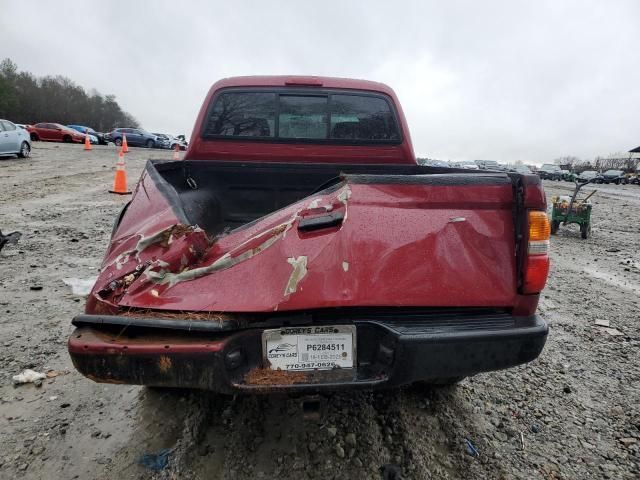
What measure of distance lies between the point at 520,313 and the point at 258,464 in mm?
1446

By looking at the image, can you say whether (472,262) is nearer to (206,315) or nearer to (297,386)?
(297,386)

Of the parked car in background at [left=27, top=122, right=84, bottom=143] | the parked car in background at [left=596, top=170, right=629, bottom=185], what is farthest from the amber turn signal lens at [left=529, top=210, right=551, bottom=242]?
the parked car in background at [left=596, top=170, right=629, bottom=185]

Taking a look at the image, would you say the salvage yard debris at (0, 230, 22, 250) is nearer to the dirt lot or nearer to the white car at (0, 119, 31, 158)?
the dirt lot

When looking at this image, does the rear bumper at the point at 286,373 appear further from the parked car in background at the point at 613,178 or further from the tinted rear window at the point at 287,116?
the parked car in background at the point at 613,178

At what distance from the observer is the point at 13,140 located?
45.6 feet

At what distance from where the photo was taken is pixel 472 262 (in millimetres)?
1760

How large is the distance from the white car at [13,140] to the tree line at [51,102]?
134ft

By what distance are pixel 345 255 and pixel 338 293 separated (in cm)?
16

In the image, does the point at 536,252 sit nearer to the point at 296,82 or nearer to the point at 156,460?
the point at 156,460

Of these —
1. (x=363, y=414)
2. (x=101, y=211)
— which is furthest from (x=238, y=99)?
(x=101, y=211)

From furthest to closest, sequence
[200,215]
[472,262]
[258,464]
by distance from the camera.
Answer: [200,215] < [258,464] < [472,262]

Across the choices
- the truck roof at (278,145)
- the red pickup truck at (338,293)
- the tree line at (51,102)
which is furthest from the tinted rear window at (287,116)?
the tree line at (51,102)

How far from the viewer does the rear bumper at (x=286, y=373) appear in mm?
1555

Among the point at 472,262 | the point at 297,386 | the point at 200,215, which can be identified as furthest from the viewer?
the point at 200,215
